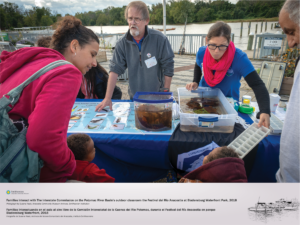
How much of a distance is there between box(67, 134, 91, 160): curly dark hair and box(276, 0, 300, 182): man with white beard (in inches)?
48.9

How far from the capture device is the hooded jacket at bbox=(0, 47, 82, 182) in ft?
2.20

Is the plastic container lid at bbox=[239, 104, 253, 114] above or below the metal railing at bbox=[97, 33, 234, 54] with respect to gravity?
below

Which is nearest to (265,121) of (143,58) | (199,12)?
(199,12)

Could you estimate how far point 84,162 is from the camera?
1214 mm

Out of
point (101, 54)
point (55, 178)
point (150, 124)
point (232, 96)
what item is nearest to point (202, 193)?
point (55, 178)

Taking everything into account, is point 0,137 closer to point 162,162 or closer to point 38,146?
point 38,146

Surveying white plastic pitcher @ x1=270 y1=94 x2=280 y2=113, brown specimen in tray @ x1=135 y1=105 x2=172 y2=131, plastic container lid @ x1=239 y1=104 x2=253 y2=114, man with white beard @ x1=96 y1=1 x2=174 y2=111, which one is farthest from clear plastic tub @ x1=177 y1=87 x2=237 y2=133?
man with white beard @ x1=96 y1=1 x2=174 y2=111

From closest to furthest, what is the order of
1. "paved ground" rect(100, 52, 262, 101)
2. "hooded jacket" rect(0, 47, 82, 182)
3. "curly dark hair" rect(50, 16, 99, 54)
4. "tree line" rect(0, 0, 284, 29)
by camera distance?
"hooded jacket" rect(0, 47, 82, 182) → "curly dark hair" rect(50, 16, 99, 54) → "tree line" rect(0, 0, 284, 29) → "paved ground" rect(100, 52, 262, 101)

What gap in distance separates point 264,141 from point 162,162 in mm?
830

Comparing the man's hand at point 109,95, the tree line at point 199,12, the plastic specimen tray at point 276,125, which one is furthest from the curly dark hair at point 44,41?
the plastic specimen tray at point 276,125

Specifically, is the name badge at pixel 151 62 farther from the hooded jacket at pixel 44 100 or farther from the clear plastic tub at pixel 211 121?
the hooded jacket at pixel 44 100

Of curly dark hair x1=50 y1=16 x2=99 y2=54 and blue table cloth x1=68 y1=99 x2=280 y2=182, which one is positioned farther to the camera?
blue table cloth x1=68 y1=99 x2=280 y2=182

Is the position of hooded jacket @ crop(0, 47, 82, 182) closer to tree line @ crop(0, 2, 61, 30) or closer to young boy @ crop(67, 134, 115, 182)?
young boy @ crop(67, 134, 115, 182)

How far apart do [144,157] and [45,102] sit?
1.04 meters
